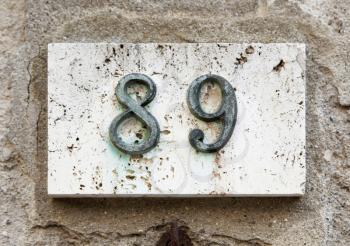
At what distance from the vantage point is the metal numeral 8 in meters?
1.22

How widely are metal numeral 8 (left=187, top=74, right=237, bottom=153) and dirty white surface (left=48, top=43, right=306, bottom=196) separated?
1cm

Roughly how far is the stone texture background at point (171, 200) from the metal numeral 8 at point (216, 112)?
93 millimetres

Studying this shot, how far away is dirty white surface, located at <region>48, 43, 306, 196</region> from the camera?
4.01ft

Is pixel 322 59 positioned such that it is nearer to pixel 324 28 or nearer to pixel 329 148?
pixel 324 28

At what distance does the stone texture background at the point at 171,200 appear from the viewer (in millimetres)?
1253

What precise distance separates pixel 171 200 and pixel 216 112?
0.17 metres

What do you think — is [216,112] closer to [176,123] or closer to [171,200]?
[176,123]

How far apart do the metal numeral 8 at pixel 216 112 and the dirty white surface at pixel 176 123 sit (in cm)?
1

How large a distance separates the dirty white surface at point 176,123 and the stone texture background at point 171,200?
0.04m

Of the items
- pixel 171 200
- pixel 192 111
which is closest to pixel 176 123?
pixel 192 111

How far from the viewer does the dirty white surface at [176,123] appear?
1.22m

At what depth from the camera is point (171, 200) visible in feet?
4.14

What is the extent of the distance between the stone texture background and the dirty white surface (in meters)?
0.04

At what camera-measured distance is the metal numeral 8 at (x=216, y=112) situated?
4.00 feet
